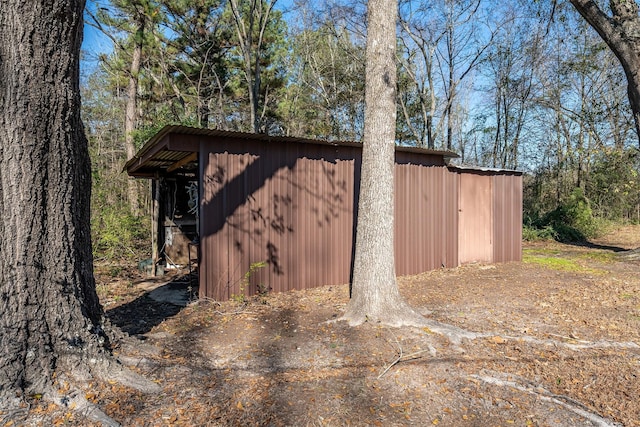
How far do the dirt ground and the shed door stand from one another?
249cm

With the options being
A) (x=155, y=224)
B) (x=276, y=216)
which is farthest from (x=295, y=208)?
(x=155, y=224)

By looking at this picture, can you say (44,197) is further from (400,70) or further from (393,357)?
(400,70)

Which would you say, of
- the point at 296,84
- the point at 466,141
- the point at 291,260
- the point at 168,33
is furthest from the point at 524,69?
the point at 291,260

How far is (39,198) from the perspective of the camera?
8.15ft

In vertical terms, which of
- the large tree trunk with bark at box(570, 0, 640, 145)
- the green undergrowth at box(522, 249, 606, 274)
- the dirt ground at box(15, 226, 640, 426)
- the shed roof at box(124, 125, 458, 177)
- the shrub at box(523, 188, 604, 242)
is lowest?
the dirt ground at box(15, 226, 640, 426)

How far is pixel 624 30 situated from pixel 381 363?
877cm

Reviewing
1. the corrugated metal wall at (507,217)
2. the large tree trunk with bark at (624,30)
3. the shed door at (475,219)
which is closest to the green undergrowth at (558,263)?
the corrugated metal wall at (507,217)

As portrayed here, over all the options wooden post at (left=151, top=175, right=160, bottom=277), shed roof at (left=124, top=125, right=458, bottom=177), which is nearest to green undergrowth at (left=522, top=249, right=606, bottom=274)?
shed roof at (left=124, top=125, right=458, bottom=177)

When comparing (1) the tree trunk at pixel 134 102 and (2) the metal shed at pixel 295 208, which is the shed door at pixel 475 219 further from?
(1) the tree trunk at pixel 134 102

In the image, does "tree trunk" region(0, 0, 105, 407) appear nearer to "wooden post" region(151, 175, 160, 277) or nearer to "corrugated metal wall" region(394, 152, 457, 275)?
"wooden post" region(151, 175, 160, 277)

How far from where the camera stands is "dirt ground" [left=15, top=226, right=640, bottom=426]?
7.73 ft

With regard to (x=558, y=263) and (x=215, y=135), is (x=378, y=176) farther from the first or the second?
(x=558, y=263)

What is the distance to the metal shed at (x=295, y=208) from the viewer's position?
4.99 meters

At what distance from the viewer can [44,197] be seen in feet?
8.23
